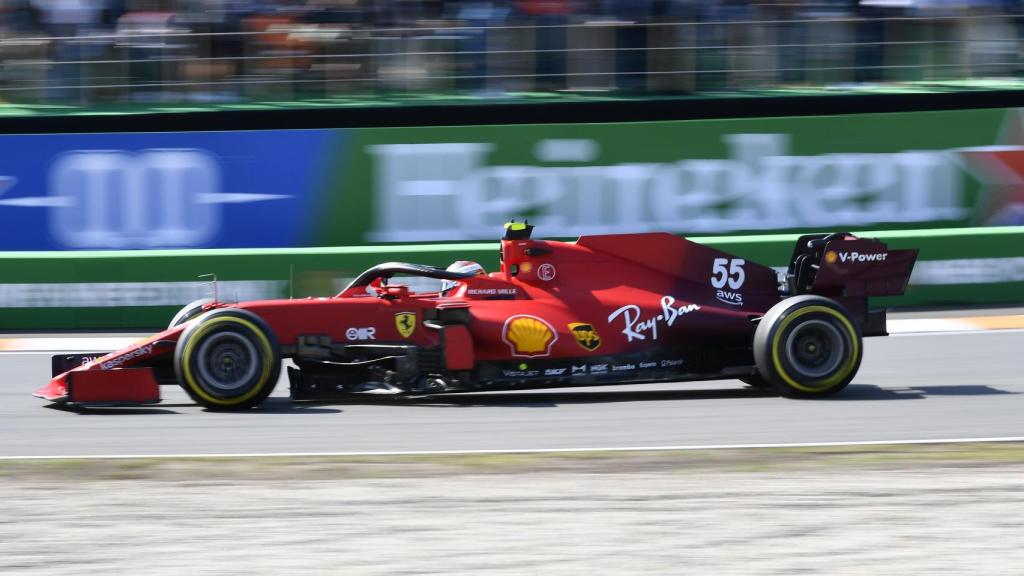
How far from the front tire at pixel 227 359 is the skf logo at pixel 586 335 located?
2123 millimetres

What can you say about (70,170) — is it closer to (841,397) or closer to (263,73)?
(263,73)

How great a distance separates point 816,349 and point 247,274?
7564 mm

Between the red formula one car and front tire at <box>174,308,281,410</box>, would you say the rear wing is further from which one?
front tire at <box>174,308,281,410</box>

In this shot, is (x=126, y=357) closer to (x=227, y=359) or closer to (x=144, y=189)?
(x=227, y=359)

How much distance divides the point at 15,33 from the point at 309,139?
3891 millimetres

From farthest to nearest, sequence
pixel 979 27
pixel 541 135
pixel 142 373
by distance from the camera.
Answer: pixel 979 27
pixel 541 135
pixel 142 373

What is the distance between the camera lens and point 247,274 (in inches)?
615

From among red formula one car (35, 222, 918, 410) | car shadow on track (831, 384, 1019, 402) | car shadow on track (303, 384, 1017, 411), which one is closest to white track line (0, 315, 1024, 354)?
car shadow on track (831, 384, 1019, 402)

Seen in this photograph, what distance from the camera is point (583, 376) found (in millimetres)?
A: 10055

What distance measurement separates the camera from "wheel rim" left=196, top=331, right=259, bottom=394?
9.69 metres

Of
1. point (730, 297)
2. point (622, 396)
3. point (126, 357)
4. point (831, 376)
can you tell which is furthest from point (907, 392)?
point (126, 357)

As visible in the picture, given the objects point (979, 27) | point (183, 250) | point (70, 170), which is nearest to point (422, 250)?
point (183, 250)

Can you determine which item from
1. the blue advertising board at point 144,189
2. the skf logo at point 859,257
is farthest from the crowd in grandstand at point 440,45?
the skf logo at point 859,257

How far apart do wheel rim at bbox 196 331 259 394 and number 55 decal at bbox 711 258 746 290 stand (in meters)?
3.50
